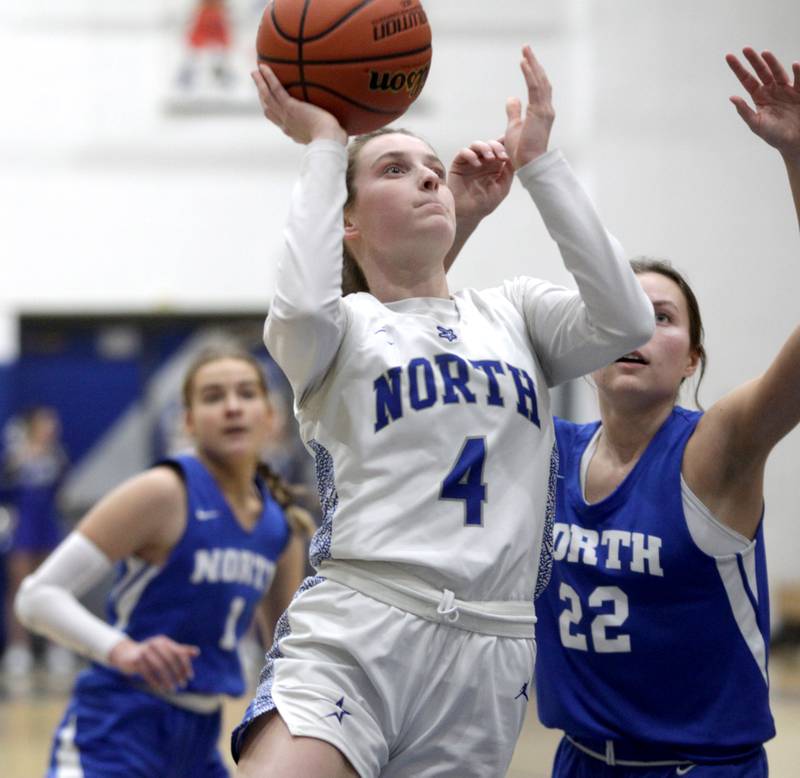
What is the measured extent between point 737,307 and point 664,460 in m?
8.07

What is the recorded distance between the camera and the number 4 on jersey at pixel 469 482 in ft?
7.82

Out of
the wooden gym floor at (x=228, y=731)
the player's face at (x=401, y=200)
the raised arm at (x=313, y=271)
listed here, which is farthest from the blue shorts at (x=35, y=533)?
the raised arm at (x=313, y=271)

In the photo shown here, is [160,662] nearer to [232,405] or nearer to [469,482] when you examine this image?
[232,405]

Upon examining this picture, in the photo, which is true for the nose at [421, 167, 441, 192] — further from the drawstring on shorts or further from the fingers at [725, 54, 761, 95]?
the drawstring on shorts

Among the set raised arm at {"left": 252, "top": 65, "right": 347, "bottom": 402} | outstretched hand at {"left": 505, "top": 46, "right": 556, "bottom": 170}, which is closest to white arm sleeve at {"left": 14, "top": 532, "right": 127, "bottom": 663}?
raised arm at {"left": 252, "top": 65, "right": 347, "bottom": 402}

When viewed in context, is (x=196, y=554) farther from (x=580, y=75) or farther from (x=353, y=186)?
(x=580, y=75)

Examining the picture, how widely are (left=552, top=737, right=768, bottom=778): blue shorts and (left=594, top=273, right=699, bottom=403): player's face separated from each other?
84cm

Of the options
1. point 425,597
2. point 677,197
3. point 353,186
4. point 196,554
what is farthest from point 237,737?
point 677,197

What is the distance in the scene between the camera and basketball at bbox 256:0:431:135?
2.57 m

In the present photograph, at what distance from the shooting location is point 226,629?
13.3ft

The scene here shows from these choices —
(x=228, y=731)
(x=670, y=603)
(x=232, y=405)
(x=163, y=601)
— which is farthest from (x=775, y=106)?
(x=228, y=731)

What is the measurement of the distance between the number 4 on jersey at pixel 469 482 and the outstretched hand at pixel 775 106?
0.94 meters

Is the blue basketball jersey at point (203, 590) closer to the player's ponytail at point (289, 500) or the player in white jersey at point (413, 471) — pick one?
the player's ponytail at point (289, 500)

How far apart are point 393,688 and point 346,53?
4.00ft
